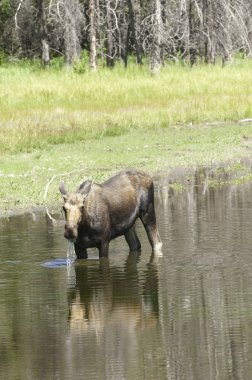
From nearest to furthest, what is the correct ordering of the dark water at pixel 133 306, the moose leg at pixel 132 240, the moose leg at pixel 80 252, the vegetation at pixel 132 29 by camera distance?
the dark water at pixel 133 306 → the moose leg at pixel 80 252 → the moose leg at pixel 132 240 → the vegetation at pixel 132 29

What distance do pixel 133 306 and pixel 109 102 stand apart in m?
21.5

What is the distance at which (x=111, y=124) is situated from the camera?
A: 95.0 feet

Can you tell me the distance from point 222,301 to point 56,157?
46.8ft

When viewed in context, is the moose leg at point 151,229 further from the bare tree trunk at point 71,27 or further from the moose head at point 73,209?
the bare tree trunk at point 71,27

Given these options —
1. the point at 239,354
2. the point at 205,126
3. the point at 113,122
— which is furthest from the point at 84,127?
the point at 239,354

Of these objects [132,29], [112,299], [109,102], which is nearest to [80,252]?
[112,299]

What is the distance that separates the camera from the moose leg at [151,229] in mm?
13594

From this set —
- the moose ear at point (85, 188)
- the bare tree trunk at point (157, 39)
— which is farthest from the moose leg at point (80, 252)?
the bare tree trunk at point (157, 39)

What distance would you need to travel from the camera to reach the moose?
40.7ft

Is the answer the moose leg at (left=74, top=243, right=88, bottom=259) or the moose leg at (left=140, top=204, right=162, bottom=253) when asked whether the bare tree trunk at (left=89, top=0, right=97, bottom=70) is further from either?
the moose leg at (left=74, top=243, right=88, bottom=259)

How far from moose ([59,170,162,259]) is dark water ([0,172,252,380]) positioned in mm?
221

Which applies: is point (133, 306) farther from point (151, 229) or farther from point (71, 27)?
point (71, 27)

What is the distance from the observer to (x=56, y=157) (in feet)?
79.8

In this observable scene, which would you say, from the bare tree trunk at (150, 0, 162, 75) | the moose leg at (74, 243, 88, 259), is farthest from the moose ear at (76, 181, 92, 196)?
the bare tree trunk at (150, 0, 162, 75)
